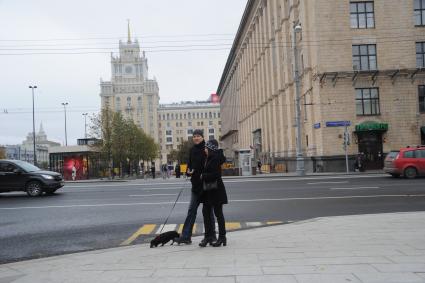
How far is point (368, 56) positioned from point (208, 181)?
30.9 meters

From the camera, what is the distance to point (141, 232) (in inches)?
384

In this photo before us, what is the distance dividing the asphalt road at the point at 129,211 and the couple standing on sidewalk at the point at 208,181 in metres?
1.96

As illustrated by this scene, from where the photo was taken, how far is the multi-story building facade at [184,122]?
169 metres

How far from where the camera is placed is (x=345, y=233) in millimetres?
8102

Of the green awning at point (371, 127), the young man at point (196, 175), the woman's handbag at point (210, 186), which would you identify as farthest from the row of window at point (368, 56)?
the woman's handbag at point (210, 186)

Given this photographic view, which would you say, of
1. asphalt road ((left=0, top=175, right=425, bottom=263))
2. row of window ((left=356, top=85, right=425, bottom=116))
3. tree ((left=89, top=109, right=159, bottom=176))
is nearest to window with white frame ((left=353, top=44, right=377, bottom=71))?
row of window ((left=356, top=85, right=425, bottom=116))

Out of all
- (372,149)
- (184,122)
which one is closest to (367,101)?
(372,149)

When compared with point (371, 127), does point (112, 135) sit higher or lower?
higher

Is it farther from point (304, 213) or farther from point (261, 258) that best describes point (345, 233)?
point (304, 213)

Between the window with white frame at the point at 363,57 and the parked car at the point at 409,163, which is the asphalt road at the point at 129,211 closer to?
the parked car at the point at 409,163

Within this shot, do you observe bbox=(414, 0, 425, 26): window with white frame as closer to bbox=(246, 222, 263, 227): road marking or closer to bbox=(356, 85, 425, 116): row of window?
bbox=(356, 85, 425, 116): row of window

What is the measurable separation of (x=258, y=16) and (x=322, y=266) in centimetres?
5603

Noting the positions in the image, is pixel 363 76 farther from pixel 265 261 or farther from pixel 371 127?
pixel 265 261

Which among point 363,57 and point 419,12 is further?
point 419,12
